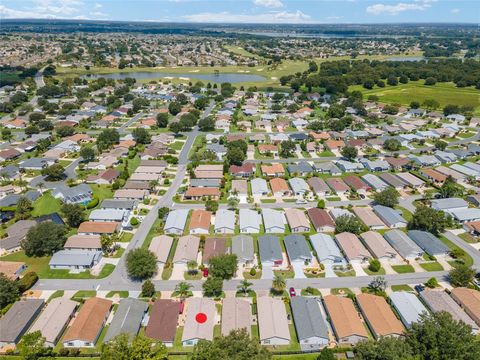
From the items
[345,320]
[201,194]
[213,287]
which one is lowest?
[201,194]

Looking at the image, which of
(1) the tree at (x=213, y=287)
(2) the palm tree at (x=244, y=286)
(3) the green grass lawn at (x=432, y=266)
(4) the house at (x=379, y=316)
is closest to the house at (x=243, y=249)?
(2) the palm tree at (x=244, y=286)

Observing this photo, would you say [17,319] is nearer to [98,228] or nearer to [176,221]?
[98,228]

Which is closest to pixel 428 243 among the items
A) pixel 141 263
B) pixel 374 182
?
pixel 374 182

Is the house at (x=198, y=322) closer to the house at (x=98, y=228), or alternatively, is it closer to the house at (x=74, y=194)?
the house at (x=98, y=228)

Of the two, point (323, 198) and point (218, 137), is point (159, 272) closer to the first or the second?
point (323, 198)

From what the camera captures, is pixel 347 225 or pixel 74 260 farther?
pixel 347 225

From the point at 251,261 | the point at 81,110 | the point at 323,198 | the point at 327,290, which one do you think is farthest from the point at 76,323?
the point at 81,110
